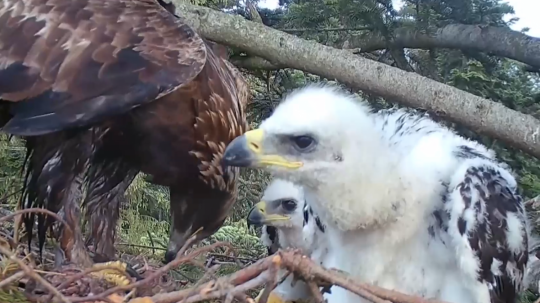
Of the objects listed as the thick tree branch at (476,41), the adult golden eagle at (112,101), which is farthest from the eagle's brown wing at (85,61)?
the thick tree branch at (476,41)

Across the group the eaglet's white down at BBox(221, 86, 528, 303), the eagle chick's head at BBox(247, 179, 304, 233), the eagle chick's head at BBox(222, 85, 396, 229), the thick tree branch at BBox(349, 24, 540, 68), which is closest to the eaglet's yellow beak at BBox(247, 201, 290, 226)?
the eagle chick's head at BBox(247, 179, 304, 233)

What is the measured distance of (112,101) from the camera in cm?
335

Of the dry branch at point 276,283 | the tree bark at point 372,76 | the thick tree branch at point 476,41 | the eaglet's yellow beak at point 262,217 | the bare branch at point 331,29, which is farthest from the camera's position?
the bare branch at point 331,29

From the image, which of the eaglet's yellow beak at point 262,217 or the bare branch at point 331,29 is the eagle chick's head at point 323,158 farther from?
the bare branch at point 331,29

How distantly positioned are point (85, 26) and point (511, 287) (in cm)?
222

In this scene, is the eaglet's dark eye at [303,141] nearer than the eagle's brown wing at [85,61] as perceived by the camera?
Yes

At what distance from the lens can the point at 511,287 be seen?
2775 millimetres

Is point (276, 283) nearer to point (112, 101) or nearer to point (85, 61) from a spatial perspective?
point (112, 101)

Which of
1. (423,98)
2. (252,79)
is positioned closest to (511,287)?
(423,98)

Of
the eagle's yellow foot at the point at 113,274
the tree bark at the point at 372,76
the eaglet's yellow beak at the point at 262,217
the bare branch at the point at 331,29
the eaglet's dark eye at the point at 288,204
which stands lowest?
the eaglet's yellow beak at the point at 262,217

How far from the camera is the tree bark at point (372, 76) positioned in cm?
352

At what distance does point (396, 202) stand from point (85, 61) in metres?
1.58

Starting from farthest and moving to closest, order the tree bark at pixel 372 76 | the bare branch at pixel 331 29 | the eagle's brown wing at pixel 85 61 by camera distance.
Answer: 1. the bare branch at pixel 331 29
2. the tree bark at pixel 372 76
3. the eagle's brown wing at pixel 85 61

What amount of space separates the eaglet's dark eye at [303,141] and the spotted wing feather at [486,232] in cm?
56
